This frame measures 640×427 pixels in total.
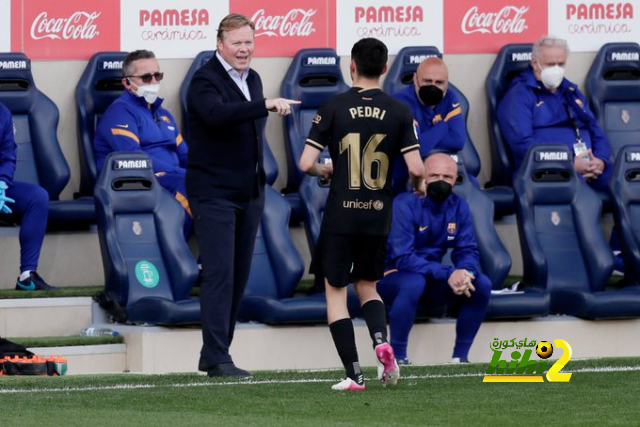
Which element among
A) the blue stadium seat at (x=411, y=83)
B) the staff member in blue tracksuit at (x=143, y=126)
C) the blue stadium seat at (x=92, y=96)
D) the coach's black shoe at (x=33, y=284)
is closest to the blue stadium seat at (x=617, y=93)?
the blue stadium seat at (x=411, y=83)

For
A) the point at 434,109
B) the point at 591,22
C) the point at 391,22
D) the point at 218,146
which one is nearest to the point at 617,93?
the point at 591,22

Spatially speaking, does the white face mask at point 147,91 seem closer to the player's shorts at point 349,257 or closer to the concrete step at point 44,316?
the concrete step at point 44,316

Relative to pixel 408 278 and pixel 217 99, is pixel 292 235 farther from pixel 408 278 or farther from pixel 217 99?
pixel 217 99

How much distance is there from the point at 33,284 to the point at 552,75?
4229 millimetres

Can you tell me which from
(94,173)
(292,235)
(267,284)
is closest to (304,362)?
(267,284)

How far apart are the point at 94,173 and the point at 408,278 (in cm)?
261

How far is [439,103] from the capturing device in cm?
1109

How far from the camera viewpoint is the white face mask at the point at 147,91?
35.3 feet

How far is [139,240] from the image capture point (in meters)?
10.4

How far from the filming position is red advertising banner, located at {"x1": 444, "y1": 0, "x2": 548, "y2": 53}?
40.8ft

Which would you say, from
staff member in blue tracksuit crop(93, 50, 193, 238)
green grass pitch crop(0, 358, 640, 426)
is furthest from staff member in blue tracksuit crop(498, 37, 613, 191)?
green grass pitch crop(0, 358, 640, 426)

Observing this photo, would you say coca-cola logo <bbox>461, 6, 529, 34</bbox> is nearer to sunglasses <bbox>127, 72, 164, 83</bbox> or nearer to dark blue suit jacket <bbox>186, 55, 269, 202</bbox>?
sunglasses <bbox>127, 72, 164, 83</bbox>

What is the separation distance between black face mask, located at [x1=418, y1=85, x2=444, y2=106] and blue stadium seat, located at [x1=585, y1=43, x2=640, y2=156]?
79.0 inches

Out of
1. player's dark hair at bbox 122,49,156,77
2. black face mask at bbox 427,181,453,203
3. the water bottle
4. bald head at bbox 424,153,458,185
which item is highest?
player's dark hair at bbox 122,49,156,77
